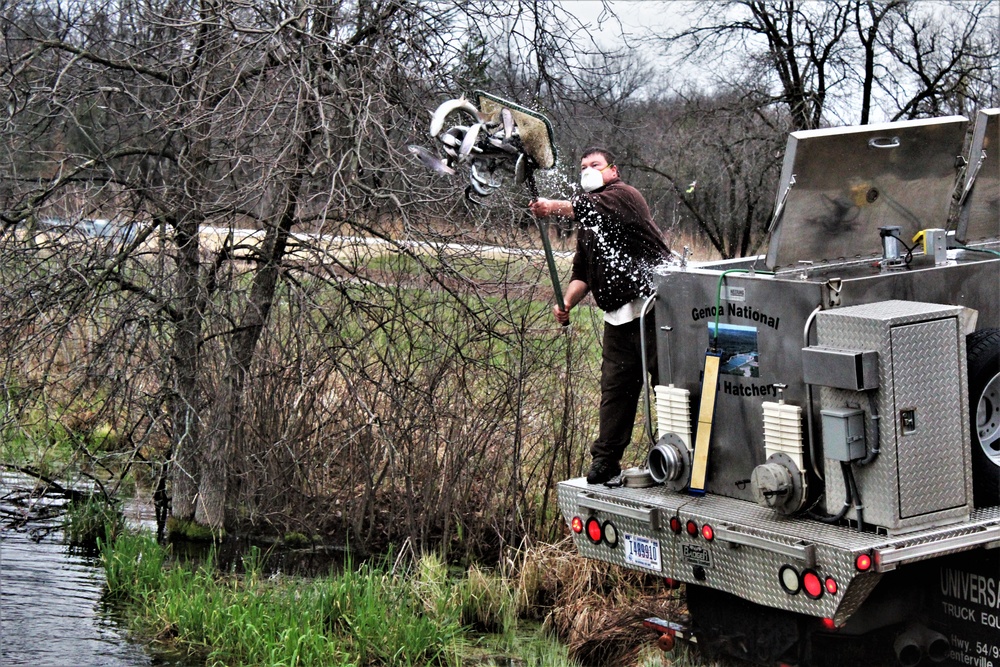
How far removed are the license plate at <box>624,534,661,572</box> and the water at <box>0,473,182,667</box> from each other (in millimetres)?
2745

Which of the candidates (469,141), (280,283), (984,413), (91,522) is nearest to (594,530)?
(984,413)

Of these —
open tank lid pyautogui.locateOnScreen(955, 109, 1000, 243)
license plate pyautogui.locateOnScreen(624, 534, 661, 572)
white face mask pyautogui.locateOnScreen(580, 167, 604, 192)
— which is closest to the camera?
license plate pyautogui.locateOnScreen(624, 534, 661, 572)

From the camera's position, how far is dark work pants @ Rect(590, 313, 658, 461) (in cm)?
621

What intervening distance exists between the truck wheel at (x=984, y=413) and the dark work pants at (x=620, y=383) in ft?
5.33

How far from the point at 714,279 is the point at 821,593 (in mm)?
1508

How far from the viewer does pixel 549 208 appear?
248 inches

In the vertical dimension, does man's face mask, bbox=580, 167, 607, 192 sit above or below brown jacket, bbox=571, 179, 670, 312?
above

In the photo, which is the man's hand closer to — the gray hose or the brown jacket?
the brown jacket

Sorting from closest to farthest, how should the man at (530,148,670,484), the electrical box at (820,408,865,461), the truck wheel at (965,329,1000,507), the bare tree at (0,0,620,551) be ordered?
the electrical box at (820,408,865,461), the truck wheel at (965,329,1000,507), the man at (530,148,670,484), the bare tree at (0,0,620,551)

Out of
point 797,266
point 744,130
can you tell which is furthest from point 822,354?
point 744,130

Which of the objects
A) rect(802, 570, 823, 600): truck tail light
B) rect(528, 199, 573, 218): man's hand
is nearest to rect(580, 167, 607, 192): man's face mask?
rect(528, 199, 573, 218): man's hand

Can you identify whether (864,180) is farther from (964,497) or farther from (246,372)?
(246,372)

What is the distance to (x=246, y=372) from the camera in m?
7.95

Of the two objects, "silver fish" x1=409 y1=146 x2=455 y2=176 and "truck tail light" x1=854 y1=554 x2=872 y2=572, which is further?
"silver fish" x1=409 y1=146 x2=455 y2=176
